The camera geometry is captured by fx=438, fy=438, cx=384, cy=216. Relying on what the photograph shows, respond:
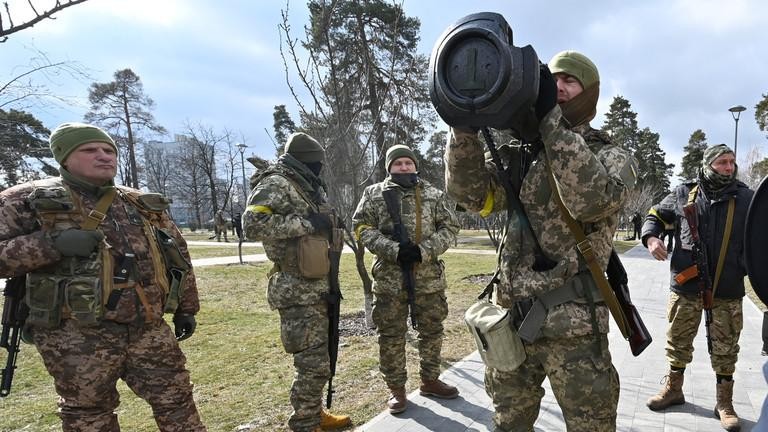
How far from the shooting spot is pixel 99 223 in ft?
8.23

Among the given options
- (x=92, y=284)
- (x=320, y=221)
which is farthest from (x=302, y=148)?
(x=92, y=284)

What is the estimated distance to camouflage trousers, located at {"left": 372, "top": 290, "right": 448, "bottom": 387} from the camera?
3725 millimetres

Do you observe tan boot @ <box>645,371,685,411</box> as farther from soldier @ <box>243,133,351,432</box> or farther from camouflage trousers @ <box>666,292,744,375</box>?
soldier @ <box>243,133,351,432</box>

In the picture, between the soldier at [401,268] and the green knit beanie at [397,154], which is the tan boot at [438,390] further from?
the green knit beanie at [397,154]

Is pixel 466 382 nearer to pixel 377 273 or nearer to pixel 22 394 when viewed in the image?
pixel 377 273

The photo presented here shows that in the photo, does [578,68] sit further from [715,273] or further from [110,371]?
[110,371]

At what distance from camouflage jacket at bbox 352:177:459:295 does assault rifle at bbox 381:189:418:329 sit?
4cm

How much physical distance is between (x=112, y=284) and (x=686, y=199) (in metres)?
4.23

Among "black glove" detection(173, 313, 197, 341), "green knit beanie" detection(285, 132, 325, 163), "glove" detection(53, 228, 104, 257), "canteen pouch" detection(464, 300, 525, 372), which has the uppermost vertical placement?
"green knit beanie" detection(285, 132, 325, 163)

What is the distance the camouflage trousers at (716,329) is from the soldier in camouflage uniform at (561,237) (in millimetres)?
2162

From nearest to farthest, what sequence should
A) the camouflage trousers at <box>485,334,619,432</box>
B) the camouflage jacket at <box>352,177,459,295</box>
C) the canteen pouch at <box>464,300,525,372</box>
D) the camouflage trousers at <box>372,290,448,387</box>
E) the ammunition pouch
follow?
the camouflage trousers at <box>485,334,619,432</box>, the canteen pouch at <box>464,300,525,372</box>, the ammunition pouch, the camouflage trousers at <box>372,290,448,387</box>, the camouflage jacket at <box>352,177,459,295</box>

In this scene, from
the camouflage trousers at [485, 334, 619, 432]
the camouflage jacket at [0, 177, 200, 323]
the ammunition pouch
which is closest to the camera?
the camouflage trousers at [485, 334, 619, 432]

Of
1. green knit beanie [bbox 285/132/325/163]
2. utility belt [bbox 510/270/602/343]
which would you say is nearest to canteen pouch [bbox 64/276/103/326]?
green knit beanie [bbox 285/132/325/163]

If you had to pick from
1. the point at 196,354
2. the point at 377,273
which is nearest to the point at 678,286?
the point at 377,273
